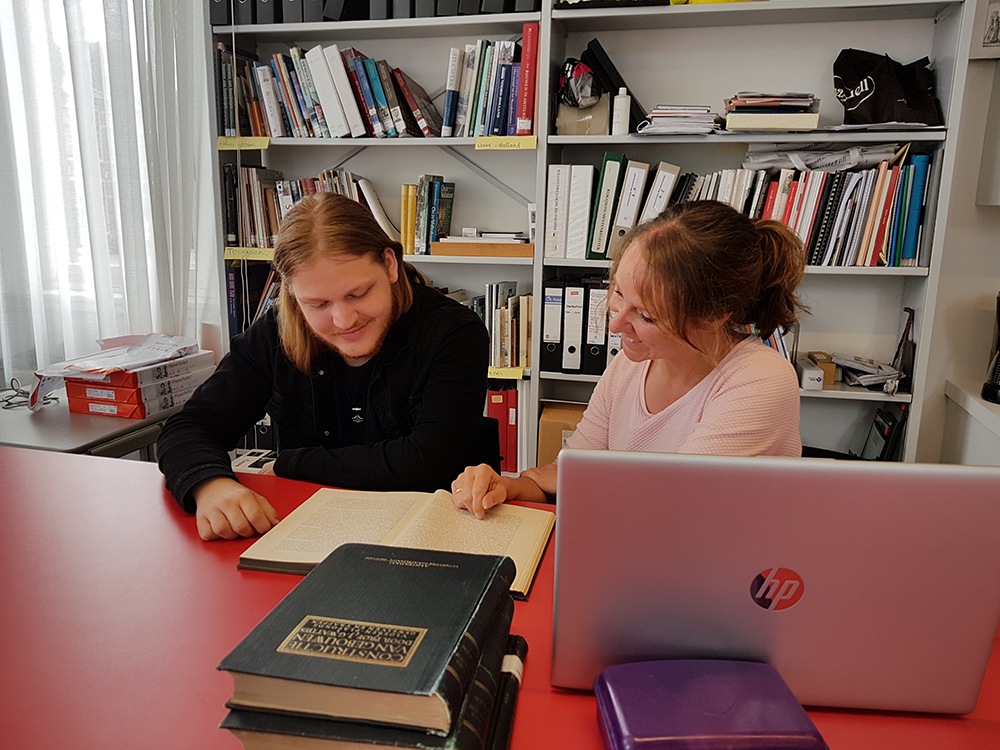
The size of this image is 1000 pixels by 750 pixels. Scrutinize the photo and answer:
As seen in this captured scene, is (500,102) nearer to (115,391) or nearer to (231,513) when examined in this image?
(115,391)

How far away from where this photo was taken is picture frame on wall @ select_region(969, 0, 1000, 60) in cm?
217

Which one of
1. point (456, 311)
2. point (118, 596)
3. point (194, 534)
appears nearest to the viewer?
point (118, 596)

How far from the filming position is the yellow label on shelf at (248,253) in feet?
8.54

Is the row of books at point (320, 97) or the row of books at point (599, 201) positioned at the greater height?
the row of books at point (320, 97)

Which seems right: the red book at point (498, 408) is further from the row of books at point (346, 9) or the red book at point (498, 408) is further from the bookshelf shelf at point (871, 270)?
the row of books at point (346, 9)

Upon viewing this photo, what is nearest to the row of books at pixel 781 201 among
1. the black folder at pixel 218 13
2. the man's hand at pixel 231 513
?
the black folder at pixel 218 13

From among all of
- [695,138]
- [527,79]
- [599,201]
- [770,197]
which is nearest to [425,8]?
[527,79]

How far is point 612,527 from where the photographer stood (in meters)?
0.64

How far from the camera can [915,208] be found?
218 cm

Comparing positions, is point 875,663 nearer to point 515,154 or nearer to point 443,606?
point 443,606

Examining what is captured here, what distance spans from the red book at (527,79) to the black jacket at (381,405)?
1001mm

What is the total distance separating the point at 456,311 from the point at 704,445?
2.05ft

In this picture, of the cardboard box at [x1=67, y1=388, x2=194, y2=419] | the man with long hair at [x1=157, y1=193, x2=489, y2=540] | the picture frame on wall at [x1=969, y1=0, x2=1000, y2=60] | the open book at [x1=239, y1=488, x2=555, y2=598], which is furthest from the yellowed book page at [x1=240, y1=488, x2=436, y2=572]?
the picture frame on wall at [x1=969, y1=0, x2=1000, y2=60]

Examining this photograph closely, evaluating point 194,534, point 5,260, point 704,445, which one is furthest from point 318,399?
point 5,260
